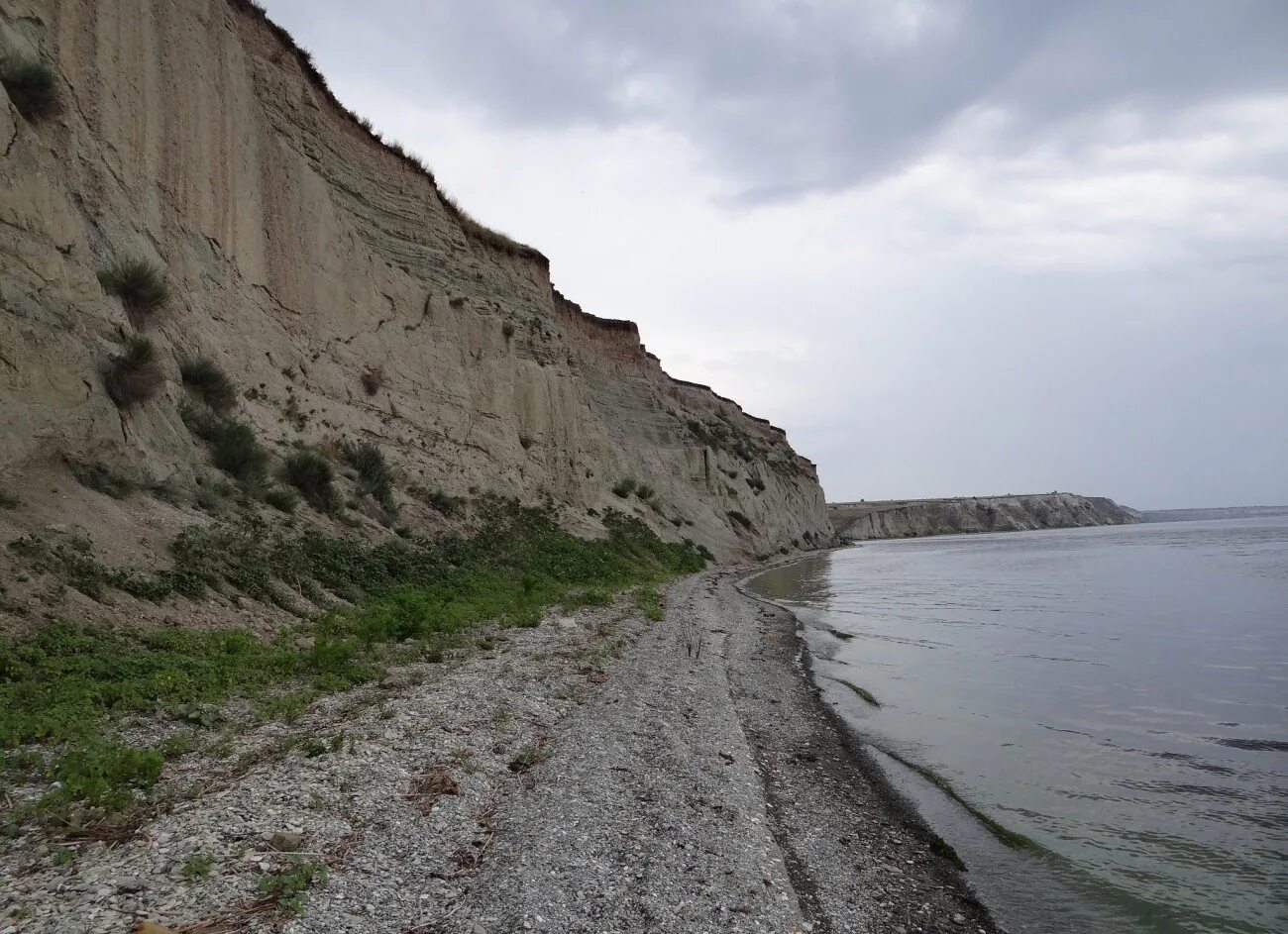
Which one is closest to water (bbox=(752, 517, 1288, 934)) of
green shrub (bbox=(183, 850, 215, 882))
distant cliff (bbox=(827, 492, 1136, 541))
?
green shrub (bbox=(183, 850, 215, 882))

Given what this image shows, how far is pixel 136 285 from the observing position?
42.1 ft

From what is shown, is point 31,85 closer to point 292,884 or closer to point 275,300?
point 275,300

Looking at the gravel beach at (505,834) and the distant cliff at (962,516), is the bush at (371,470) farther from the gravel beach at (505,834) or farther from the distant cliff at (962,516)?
the distant cliff at (962,516)

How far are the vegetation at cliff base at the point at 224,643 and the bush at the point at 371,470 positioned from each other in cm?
163

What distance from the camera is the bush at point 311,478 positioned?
14.7m

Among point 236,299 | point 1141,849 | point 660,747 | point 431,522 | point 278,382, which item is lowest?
point 1141,849

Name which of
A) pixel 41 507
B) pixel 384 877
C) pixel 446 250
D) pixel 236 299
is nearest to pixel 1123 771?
pixel 384 877

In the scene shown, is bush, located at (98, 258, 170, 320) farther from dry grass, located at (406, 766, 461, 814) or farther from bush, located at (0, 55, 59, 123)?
dry grass, located at (406, 766, 461, 814)

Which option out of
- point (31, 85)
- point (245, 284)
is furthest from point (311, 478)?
point (31, 85)

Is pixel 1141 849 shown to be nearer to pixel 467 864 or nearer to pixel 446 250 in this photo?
pixel 467 864

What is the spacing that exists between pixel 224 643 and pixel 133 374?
5.34 metres

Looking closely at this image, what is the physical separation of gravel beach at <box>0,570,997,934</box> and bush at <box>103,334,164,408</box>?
6479 mm

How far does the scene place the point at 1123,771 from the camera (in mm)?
7973

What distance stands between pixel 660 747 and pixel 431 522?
12.6 m
